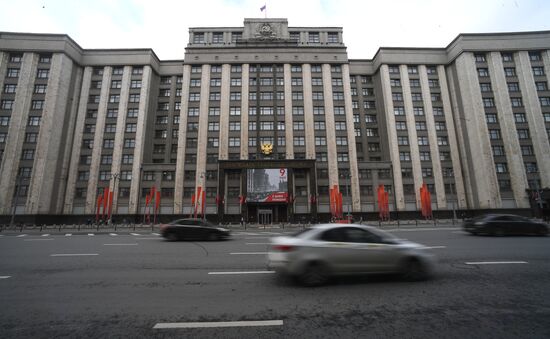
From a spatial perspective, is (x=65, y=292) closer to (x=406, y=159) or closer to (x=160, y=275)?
(x=160, y=275)

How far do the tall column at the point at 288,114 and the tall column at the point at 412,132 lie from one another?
23.6 metres

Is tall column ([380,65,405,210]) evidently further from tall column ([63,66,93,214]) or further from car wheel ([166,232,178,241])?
tall column ([63,66,93,214])

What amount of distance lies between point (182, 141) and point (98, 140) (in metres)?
16.5

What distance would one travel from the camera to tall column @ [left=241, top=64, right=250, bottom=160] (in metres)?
43.8

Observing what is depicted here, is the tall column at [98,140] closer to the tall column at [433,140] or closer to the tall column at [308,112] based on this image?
the tall column at [308,112]

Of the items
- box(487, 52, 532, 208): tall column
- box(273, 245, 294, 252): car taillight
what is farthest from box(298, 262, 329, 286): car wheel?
box(487, 52, 532, 208): tall column

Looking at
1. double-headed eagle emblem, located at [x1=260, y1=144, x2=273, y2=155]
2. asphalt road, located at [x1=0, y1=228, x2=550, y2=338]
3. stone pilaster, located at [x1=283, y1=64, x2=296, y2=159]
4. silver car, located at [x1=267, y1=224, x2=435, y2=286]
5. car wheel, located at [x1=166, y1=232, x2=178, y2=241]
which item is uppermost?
stone pilaster, located at [x1=283, y1=64, x2=296, y2=159]

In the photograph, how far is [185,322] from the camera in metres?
3.71

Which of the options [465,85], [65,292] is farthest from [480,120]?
[65,292]

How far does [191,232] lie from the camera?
49.6 feet

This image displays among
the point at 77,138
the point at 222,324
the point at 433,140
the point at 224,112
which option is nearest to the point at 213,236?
the point at 222,324

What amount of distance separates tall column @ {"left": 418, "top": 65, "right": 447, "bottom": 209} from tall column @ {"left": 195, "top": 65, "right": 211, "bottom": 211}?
41.8 meters

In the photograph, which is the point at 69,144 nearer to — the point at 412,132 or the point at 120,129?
the point at 120,129

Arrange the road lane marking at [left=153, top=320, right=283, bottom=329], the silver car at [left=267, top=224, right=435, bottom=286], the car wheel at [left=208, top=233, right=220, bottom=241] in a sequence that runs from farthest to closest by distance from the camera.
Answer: the car wheel at [left=208, top=233, right=220, bottom=241] → the silver car at [left=267, top=224, right=435, bottom=286] → the road lane marking at [left=153, top=320, right=283, bottom=329]
